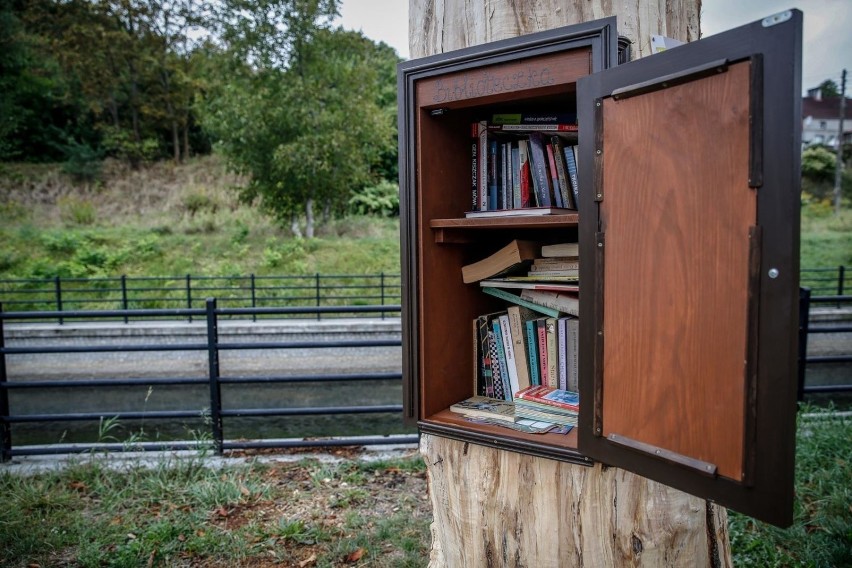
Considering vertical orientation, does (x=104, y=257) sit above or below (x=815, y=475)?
above

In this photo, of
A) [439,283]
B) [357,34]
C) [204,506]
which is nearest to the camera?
[439,283]

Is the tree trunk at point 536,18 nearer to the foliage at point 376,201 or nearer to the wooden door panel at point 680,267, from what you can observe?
the wooden door panel at point 680,267

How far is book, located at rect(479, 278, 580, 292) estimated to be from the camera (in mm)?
1947

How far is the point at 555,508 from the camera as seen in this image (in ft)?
6.57

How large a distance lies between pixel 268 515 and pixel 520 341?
2.07 meters

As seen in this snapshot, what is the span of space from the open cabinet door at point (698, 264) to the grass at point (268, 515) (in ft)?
6.16

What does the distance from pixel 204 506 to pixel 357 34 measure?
13.6 metres

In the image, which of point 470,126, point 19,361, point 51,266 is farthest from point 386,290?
point 470,126

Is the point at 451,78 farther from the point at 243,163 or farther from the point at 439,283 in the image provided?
the point at 243,163

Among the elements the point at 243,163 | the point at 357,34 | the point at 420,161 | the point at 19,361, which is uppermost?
the point at 357,34

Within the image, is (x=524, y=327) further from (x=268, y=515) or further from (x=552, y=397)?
(x=268, y=515)

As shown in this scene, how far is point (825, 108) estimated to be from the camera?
22.1m

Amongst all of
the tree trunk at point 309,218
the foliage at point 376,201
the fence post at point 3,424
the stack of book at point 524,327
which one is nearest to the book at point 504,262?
the stack of book at point 524,327

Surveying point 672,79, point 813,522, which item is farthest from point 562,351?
point 813,522
